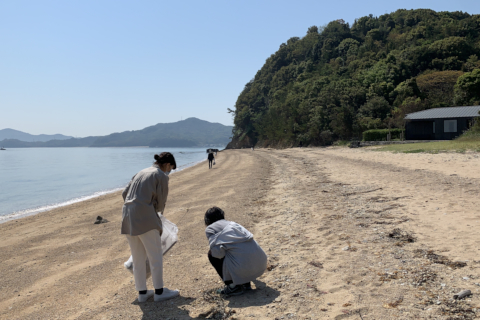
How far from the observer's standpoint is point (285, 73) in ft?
328

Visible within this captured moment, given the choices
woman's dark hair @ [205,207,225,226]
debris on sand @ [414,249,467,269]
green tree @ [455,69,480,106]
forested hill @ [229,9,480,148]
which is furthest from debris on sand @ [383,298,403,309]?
green tree @ [455,69,480,106]

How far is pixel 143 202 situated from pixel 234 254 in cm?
119

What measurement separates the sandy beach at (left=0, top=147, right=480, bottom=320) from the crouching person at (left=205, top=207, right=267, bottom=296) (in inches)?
8.4

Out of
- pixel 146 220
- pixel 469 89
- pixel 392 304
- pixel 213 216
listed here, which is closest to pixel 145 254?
pixel 146 220

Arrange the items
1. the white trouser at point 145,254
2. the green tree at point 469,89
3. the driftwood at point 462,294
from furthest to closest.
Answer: the green tree at point 469,89 < the white trouser at point 145,254 < the driftwood at point 462,294

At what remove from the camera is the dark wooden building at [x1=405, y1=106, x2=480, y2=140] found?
106 feet

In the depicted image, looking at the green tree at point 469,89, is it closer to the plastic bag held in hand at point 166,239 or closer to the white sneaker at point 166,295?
the plastic bag held in hand at point 166,239

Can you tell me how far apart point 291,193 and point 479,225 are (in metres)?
5.94

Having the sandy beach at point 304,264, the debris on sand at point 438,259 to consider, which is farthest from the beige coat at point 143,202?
the debris on sand at point 438,259

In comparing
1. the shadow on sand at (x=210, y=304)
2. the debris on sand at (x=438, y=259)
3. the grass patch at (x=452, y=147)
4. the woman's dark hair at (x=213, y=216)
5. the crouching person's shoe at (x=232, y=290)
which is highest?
the grass patch at (x=452, y=147)

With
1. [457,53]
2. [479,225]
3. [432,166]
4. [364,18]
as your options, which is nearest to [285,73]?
[364,18]

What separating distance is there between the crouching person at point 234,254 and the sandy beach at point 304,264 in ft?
0.70

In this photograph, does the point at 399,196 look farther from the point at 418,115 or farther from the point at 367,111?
the point at 367,111

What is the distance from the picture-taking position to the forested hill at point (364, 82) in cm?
4534
